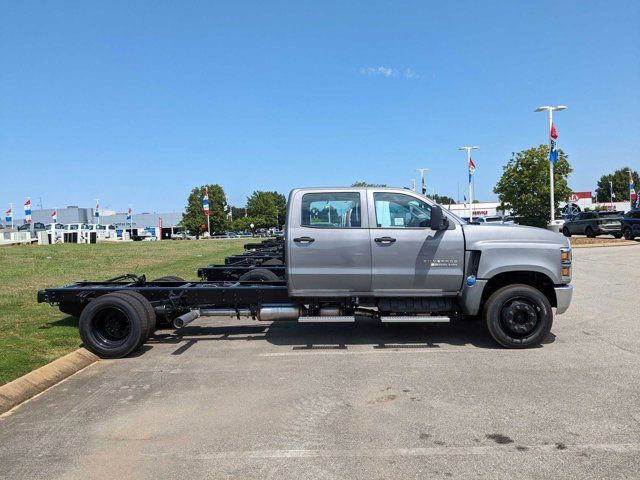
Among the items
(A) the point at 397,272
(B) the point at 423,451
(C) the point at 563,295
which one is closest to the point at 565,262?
(C) the point at 563,295

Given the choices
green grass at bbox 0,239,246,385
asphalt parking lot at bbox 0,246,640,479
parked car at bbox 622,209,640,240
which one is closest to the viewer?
asphalt parking lot at bbox 0,246,640,479

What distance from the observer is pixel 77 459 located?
3.82 meters

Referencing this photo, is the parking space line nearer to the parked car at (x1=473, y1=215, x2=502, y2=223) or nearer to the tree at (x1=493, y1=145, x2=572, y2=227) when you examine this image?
the parked car at (x1=473, y1=215, x2=502, y2=223)

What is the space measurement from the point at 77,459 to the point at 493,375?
4.11 m

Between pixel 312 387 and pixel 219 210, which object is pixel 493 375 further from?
pixel 219 210

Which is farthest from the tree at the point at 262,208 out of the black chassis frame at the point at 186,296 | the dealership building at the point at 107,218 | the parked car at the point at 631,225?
the black chassis frame at the point at 186,296

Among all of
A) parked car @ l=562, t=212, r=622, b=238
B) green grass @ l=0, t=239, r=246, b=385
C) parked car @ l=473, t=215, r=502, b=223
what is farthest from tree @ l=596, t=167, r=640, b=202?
green grass @ l=0, t=239, r=246, b=385

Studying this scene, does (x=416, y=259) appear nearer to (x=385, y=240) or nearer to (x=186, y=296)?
(x=385, y=240)

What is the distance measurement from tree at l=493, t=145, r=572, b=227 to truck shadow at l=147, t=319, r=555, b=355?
27499 millimetres

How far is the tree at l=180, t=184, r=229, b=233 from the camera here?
81.8m

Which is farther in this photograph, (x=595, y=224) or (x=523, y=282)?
(x=595, y=224)

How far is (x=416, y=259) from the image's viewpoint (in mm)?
6660

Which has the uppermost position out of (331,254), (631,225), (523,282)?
(331,254)

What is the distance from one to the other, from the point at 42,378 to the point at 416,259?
181 inches
